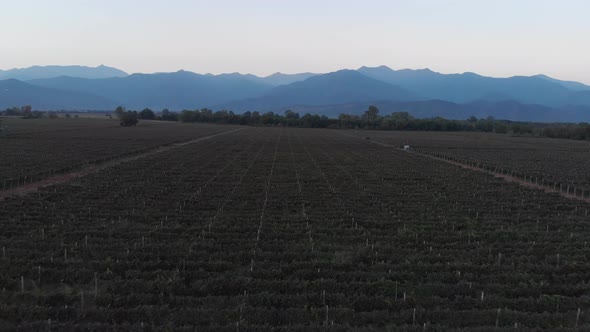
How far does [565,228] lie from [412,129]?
127783 millimetres

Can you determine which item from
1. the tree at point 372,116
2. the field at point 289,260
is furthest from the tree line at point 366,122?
the field at point 289,260

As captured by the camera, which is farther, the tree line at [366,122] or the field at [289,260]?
the tree line at [366,122]

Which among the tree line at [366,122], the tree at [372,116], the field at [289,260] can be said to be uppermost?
the tree at [372,116]

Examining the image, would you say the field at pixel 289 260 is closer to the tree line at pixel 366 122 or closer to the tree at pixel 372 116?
the tree line at pixel 366 122

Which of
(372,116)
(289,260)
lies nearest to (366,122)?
(372,116)

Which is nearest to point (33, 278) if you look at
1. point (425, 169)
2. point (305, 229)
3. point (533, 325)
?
point (305, 229)

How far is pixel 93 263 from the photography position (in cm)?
954

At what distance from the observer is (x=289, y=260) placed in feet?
34.0

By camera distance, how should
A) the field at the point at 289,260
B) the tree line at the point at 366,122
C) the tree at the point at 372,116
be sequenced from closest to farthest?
the field at the point at 289,260, the tree line at the point at 366,122, the tree at the point at 372,116

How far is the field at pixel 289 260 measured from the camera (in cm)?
723

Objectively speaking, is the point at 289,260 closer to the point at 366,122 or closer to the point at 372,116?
the point at 366,122

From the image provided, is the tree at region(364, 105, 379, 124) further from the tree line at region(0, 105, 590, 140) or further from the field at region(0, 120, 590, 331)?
the field at region(0, 120, 590, 331)

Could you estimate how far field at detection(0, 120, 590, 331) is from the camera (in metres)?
7.23

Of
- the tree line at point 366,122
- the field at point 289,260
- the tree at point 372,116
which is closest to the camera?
the field at point 289,260
